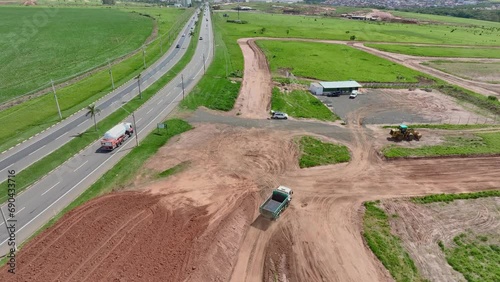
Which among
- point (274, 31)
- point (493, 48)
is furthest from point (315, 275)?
point (493, 48)

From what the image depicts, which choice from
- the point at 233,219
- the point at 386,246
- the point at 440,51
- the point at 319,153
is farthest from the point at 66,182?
the point at 440,51

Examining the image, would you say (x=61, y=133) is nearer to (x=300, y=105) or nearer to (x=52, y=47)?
(x=300, y=105)

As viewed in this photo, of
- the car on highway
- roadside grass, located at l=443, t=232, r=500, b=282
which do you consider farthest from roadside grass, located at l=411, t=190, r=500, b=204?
the car on highway

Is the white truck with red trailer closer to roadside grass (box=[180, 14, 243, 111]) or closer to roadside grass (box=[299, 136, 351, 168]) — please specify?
roadside grass (box=[180, 14, 243, 111])

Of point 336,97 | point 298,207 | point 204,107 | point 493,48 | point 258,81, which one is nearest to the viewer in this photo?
point 298,207

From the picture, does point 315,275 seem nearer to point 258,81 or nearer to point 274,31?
point 258,81

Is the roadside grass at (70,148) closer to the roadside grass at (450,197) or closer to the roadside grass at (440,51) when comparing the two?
the roadside grass at (450,197)

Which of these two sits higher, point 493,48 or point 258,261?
point 493,48

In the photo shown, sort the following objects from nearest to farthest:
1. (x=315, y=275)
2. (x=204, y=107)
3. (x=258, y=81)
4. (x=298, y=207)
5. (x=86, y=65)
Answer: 1. (x=315, y=275)
2. (x=298, y=207)
3. (x=204, y=107)
4. (x=258, y=81)
5. (x=86, y=65)
